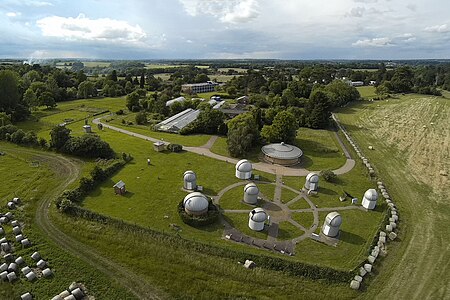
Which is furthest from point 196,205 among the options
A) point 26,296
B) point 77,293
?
point 26,296

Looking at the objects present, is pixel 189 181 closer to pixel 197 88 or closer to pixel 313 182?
pixel 313 182

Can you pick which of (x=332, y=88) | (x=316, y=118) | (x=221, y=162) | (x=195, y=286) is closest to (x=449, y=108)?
(x=332, y=88)

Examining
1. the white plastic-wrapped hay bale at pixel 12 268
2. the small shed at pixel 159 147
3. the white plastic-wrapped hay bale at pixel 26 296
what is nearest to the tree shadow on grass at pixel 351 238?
the white plastic-wrapped hay bale at pixel 26 296

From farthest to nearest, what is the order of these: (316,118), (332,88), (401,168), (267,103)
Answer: (332,88) < (267,103) < (316,118) < (401,168)

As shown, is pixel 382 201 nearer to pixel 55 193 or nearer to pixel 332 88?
pixel 55 193

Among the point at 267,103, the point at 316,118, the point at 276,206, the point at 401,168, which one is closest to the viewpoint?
the point at 276,206

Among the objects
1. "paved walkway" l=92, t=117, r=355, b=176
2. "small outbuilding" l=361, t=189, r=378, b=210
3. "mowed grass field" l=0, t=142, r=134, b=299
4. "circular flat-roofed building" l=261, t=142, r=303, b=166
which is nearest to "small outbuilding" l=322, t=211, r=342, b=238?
"small outbuilding" l=361, t=189, r=378, b=210

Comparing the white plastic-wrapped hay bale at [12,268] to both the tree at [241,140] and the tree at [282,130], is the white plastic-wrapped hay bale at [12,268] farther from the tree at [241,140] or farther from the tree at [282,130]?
the tree at [282,130]
